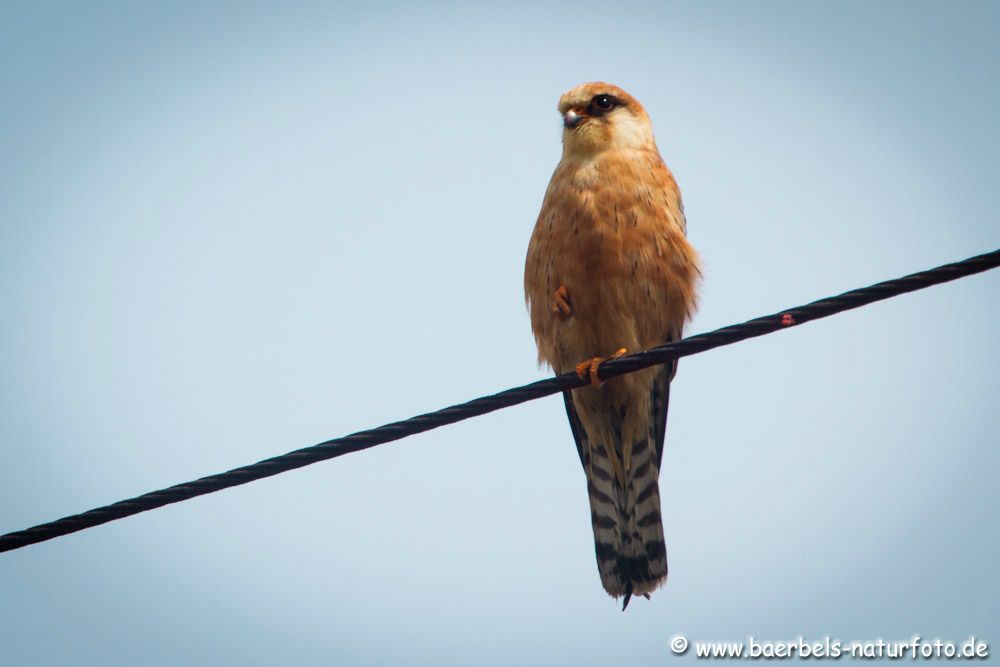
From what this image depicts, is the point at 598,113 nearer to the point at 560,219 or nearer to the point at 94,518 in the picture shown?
the point at 560,219

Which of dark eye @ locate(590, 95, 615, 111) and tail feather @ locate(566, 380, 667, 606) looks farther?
dark eye @ locate(590, 95, 615, 111)

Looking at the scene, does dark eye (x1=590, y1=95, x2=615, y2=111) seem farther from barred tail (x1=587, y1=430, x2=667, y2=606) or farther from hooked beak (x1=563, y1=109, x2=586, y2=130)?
barred tail (x1=587, y1=430, x2=667, y2=606)

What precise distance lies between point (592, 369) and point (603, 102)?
2002 millimetres

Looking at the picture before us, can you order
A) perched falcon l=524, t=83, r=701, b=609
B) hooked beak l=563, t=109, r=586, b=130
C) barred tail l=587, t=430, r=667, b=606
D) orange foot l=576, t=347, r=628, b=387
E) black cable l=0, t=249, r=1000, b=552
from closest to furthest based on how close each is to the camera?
black cable l=0, t=249, r=1000, b=552, orange foot l=576, t=347, r=628, b=387, perched falcon l=524, t=83, r=701, b=609, barred tail l=587, t=430, r=667, b=606, hooked beak l=563, t=109, r=586, b=130

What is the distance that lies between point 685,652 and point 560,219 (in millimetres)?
2946

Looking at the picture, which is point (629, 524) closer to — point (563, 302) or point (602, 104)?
point (563, 302)

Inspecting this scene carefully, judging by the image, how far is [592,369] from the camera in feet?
12.1

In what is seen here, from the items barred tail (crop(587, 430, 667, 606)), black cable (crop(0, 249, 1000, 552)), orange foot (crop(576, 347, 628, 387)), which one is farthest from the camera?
barred tail (crop(587, 430, 667, 606))

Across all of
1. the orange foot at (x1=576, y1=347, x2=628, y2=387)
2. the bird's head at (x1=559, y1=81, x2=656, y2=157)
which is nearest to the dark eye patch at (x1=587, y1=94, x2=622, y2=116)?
the bird's head at (x1=559, y1=81, x2=656, y2=157)

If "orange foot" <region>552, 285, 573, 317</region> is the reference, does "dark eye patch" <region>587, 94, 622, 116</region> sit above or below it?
above

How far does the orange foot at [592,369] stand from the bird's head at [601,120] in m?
1.07

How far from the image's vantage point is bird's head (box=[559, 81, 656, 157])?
16.1 feet

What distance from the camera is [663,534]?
487 centimetres

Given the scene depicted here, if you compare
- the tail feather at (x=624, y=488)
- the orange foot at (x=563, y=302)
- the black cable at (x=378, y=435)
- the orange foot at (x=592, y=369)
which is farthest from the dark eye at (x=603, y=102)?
the black cable at (x=378, y=435)
